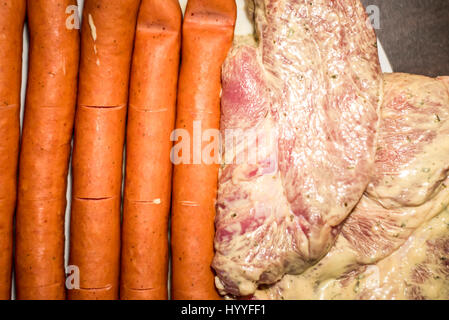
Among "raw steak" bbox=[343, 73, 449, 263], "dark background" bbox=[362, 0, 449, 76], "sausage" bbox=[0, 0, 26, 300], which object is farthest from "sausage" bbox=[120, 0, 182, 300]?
"dark background" bbox=[362, 0, 449, 76]

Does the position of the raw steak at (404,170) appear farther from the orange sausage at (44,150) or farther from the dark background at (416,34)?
the orange sausage at (44,150)

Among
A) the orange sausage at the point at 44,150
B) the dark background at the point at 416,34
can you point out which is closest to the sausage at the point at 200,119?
the orange sausage at the point at 44,150

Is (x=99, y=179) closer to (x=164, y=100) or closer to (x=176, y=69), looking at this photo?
(x=164, y=100)

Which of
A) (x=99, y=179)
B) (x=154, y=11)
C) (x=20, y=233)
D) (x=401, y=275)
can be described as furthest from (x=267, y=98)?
(x=20, y=233)

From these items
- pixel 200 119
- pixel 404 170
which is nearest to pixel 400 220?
pixel 404 170

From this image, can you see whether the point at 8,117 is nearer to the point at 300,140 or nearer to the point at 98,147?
the point at 98,147

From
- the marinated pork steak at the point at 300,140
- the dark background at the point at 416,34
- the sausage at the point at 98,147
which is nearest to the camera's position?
the marinated pork steak at the point at 300,140
